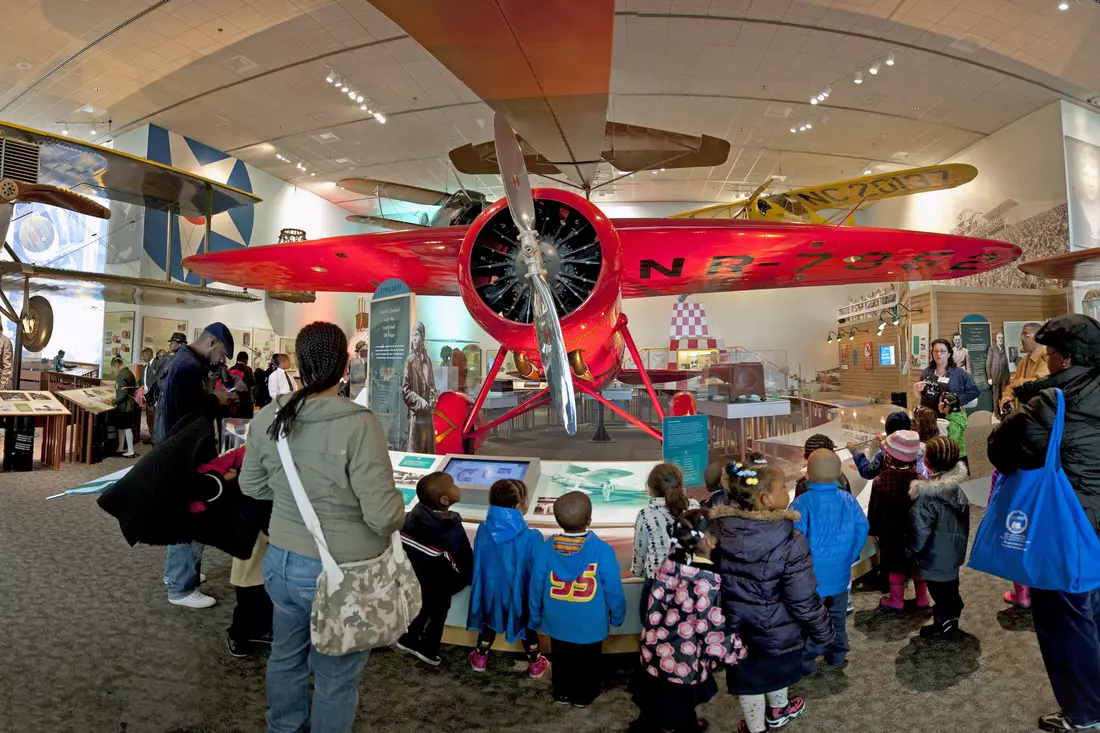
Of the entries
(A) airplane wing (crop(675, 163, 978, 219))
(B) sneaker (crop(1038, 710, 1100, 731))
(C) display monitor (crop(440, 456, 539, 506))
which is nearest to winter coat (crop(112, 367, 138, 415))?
(C) display monitor (crop(440, 456, 539, 506))

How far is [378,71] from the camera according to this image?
9.18 m

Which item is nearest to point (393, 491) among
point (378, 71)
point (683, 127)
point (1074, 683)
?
point (1074, 683)

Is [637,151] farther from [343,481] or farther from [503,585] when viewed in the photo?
[343,481]

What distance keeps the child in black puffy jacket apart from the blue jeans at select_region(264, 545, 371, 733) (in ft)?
4.01

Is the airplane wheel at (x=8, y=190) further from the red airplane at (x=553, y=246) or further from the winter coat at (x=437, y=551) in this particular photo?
the winter coat at (x=437, y=551)

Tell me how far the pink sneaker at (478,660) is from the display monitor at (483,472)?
78 cm

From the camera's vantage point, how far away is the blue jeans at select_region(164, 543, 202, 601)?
9.66ft

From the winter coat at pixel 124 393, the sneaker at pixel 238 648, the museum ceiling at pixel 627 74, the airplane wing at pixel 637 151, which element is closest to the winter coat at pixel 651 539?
the sneaker at pixel 238 648

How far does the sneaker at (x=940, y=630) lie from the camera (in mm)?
2581

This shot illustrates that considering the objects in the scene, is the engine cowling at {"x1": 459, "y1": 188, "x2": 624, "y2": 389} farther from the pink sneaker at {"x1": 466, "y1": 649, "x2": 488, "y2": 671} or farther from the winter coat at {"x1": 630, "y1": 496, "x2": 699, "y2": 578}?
the pink sneaker at {"x1": 466, "y1": 649, "x2": 488, "y2": 671}

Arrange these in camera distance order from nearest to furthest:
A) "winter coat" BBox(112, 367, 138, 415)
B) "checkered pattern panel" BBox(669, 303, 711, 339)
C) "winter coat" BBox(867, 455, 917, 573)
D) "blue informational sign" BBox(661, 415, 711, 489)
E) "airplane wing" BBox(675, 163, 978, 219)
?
"winter coat" BBox(867, 455, 917, 573) < "blue informational sign" BBox(661, 415, 711, 489) < "winter coat" BBox(112, 367, 138, 415) < "airplane wing" BBox(675, 163, 978, 219) < "checkered pattern panel" BBox(669, 303, 711, 339)

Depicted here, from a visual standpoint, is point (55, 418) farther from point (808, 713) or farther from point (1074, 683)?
point (1074, 683)

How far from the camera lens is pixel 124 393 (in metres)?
7.82

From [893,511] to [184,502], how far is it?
3.38m
